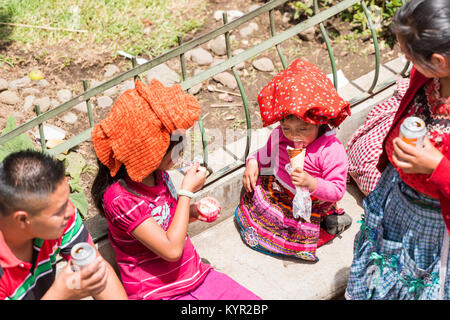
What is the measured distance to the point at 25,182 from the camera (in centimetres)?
232

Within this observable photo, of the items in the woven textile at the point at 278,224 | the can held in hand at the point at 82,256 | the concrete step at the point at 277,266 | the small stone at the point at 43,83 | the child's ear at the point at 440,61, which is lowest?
the concrete step at the point at 277,266

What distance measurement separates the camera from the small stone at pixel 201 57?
17.3 ft

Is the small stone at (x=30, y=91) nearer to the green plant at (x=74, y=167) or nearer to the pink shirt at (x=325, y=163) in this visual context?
the green plant at (x=74, y=167)

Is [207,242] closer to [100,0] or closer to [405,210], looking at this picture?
[405,210]

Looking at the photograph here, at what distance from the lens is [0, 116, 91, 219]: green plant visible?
3516 mm

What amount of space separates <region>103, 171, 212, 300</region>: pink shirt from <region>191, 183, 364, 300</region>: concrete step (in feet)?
1.45

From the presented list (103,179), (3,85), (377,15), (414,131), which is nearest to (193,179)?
(103,179)

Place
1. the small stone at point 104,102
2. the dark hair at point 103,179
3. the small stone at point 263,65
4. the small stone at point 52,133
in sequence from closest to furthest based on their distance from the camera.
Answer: the dark hair at point 103,179
the small stone at point 52,133
the small stone at point 104,102
the small stone at point 263,65

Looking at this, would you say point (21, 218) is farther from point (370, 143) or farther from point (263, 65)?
point (263, 65)

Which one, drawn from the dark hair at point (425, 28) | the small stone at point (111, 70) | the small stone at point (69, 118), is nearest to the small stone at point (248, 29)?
the small stone at point (111, 70)

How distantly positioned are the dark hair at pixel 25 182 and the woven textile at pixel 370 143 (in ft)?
7.04

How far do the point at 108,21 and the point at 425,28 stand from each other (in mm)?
3744

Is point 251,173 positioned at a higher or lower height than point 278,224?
higher

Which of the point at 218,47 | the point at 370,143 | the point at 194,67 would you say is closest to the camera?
the point at 370,143
